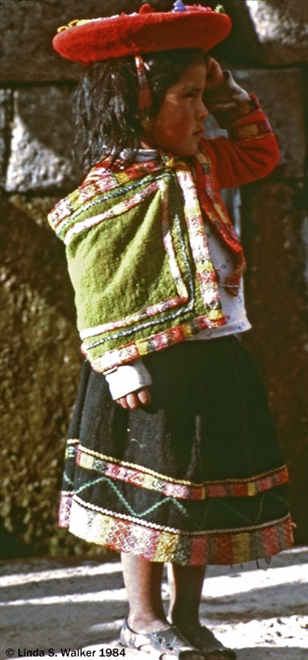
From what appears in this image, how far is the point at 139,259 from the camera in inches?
87.7

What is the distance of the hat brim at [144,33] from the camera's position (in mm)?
2174

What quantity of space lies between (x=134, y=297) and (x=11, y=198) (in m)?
1.11

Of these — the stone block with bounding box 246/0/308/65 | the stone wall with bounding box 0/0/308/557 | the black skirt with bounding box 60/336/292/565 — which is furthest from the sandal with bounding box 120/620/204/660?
the stone block with bounding box 246/0/308/65

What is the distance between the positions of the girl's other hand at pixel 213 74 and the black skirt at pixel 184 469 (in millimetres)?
649

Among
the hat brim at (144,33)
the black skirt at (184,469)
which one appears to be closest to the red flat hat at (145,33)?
the hat brim at (144,33)

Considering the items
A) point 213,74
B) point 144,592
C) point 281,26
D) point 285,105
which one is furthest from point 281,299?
point 144,592

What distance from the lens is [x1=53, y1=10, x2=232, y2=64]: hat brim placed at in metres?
2.17

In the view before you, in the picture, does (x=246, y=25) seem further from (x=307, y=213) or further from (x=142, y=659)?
(x=142, y=659)

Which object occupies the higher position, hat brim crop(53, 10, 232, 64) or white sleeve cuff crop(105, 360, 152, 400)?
hat brim crop(53, 10, 232, 64)

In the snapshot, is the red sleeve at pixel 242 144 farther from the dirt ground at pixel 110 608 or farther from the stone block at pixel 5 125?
the dirt ground at pixel 110 608

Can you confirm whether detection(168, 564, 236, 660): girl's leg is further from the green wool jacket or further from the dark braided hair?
the dark braided hair

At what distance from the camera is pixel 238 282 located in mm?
2352

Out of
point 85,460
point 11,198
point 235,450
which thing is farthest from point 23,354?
point 235,450

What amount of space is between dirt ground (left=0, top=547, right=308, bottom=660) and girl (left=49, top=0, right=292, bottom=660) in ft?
0.75
